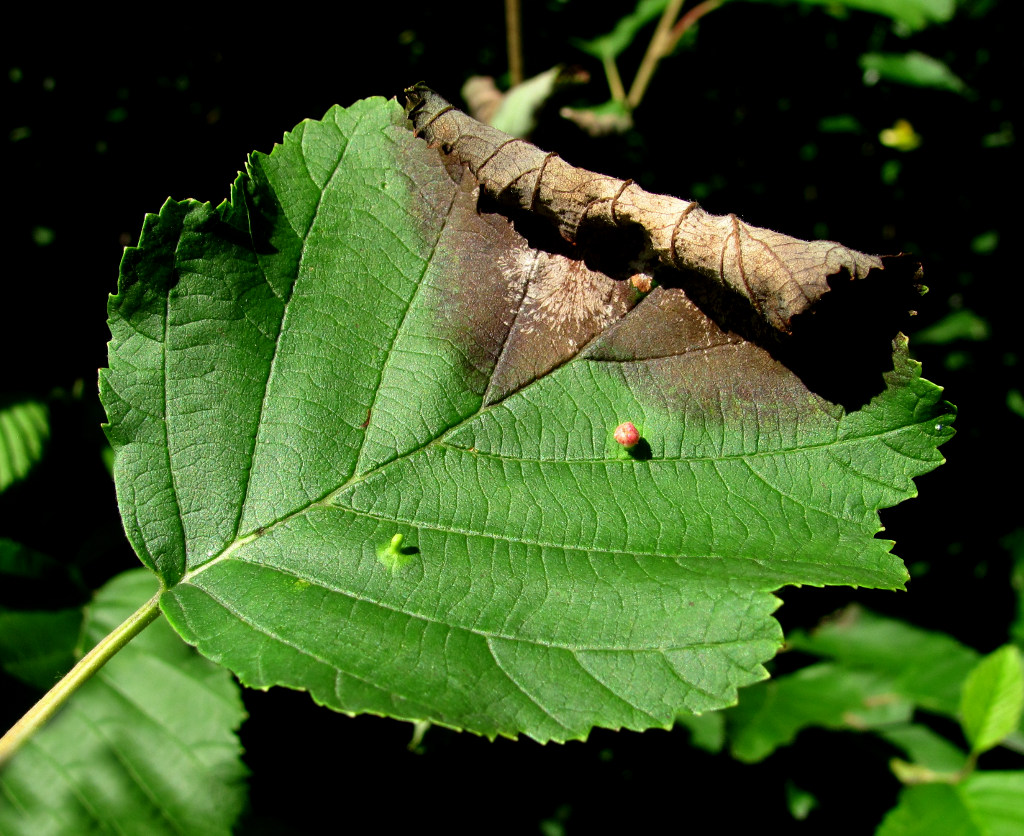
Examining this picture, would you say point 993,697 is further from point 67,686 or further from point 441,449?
point 67,686

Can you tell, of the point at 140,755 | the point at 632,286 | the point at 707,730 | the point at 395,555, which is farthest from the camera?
the point at 707,730

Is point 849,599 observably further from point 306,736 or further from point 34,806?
point 34,806

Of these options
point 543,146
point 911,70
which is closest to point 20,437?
point 543,146

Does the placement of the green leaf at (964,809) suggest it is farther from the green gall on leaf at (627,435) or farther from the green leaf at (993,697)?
the green gall on leaf at (627,435)

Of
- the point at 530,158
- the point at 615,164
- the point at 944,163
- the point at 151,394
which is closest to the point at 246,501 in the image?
the point at 151,394

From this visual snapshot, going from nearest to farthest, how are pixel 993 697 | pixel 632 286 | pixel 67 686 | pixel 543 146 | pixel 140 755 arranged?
1. pixel 67 686
2. pixel 632 286
3. pixel 140 755
4. pixel 543 146
5. pixel 993 697

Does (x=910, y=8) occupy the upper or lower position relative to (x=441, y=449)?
upper

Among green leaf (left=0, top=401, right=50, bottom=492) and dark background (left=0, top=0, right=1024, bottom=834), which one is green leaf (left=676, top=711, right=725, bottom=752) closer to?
dark background (left=0, top=0, right=1024, bottom=834)

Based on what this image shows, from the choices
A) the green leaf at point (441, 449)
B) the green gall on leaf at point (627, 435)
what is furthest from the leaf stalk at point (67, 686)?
the green gall on leaf at point (627, 435)

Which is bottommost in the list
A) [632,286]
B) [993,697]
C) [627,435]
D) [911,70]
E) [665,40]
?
[993,697]
